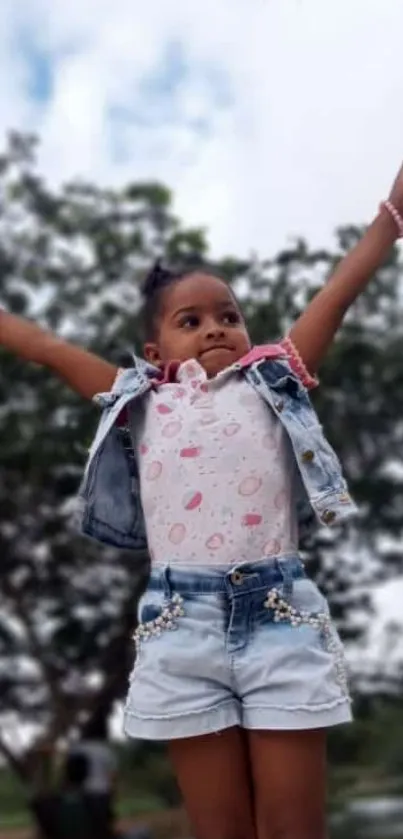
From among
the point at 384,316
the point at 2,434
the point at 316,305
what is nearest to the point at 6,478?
the point at 2,434

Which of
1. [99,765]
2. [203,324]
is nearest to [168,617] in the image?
[203,324]

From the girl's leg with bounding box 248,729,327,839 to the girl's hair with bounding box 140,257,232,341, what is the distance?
54 cm

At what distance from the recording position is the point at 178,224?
279 inches

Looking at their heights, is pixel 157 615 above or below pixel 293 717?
above

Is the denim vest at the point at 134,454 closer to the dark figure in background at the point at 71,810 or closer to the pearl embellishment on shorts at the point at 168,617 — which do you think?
the pearl embellishment on shorts at the point at 168,617

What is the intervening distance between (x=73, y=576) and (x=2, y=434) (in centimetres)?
121

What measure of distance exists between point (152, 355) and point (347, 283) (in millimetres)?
272

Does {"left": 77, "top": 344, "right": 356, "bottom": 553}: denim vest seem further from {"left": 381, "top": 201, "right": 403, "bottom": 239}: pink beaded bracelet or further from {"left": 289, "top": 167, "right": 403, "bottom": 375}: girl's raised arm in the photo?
{"left": 381, "top": 201, "right": 403, "bottom": 239}: pink beaded bracelet

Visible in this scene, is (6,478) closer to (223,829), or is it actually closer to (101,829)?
(101,829)

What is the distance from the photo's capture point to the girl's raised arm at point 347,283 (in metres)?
1.55

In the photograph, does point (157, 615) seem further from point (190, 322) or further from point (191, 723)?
point (190, 322)

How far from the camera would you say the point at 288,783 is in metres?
1.34

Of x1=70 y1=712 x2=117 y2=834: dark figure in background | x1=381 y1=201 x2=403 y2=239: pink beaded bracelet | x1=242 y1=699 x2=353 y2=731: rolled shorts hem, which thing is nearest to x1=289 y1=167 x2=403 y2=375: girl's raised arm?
x1=381 y1=201 x2=403 y2=239: pink beaded bracelet

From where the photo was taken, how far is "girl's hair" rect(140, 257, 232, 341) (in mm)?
1645
